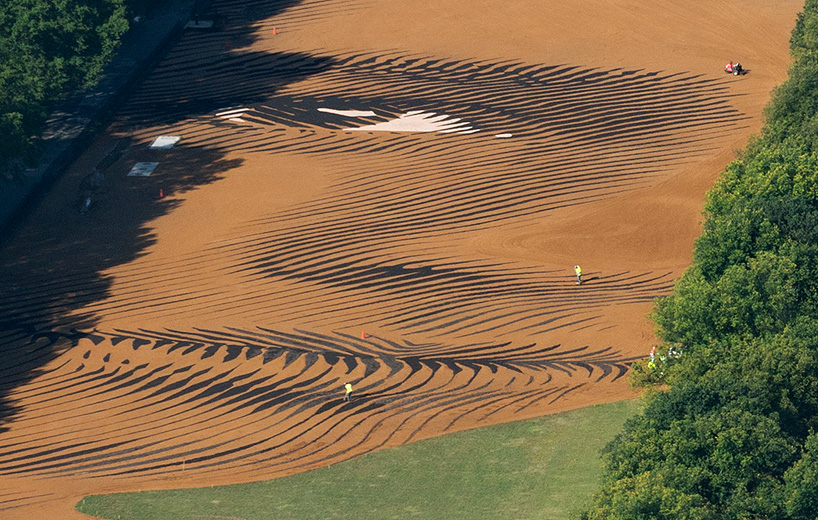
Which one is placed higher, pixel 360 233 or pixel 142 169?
pixel 142 169

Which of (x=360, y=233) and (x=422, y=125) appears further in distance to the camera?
(x=422, y=125)

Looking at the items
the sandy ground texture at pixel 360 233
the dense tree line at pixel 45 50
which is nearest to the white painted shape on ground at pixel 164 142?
the sandy ground texture at pixel 360 233

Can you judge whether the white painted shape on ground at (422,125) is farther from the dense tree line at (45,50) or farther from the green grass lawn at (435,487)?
the green grass lawn at (435,487)

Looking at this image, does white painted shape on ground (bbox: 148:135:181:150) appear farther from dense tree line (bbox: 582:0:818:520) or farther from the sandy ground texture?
dense tree line (bbox: 582:0:818:520)

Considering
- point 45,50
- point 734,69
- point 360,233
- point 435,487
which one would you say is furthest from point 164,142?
point 734,69

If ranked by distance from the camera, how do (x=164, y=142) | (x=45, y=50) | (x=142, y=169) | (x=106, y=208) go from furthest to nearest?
(x=164, y=142)
(x=45, y=50)
(x=142, y=169)
(x=106, y=208)

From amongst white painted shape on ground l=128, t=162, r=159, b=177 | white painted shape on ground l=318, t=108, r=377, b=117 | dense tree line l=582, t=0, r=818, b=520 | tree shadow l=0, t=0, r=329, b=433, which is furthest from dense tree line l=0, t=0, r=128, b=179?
dense tree line l=582, t=0, r=818, b=520

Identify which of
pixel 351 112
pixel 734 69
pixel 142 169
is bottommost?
pixel 142 169

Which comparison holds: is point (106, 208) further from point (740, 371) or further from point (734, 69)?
point (734, 69)
